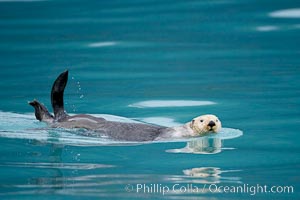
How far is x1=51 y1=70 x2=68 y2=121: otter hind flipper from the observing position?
7.89 meters

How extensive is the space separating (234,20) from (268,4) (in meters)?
0.91

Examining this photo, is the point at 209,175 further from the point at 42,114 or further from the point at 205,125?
the point at 42,114

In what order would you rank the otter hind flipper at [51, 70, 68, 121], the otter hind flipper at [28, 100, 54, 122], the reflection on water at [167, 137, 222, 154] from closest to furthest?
the reflection on water at [167, 137, 222, 154] → the otter hind flipper at [51, 70, 68, 121] → the otter hind flipper at [28, 100, 54, 122]

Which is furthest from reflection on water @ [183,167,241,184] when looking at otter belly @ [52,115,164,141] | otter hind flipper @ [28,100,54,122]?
otter hind flipper @ [28,100,54,122]

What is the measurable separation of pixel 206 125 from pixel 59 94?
137 centimetres

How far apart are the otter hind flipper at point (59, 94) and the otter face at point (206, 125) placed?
119 centimetres

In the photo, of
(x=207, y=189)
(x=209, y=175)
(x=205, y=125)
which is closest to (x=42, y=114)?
(x=205, y=125)

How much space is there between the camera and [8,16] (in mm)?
13852

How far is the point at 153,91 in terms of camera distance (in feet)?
32.8

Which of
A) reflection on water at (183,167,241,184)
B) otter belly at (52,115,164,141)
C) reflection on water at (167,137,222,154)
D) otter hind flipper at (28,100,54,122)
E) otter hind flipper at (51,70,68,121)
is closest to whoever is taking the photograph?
reflection on water at (183,167,241,184)

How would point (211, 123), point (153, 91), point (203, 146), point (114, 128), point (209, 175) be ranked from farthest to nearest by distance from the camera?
point (153, 91)
point (114, 128)
point (211, 123)
point (203, 146)
point (209, 175)

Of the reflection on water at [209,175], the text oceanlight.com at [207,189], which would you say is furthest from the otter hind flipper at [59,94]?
the text oceanlight.com at [207,189]

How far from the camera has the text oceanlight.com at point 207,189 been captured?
5.76 meters

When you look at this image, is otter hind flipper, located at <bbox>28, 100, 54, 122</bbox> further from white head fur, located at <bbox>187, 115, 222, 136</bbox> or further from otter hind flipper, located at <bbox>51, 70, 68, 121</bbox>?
white head fur, located at <bbox>187, 115, 222, 136</bbox>
